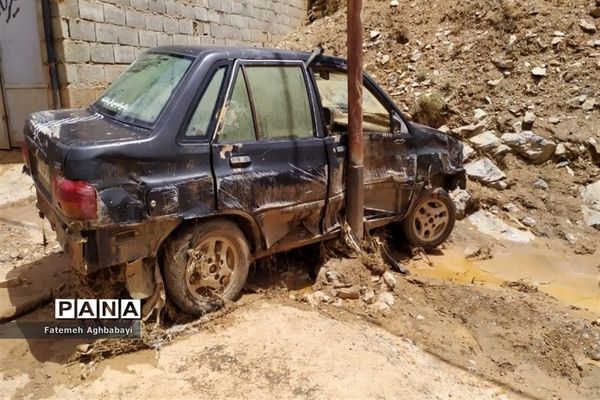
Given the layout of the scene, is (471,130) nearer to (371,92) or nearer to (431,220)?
(431,220)

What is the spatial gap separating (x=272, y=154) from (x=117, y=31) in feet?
16.0

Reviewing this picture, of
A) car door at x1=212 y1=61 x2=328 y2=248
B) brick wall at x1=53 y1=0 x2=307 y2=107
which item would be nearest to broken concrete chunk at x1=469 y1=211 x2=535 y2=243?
car door at x1=212 y1=61 x2=328 y2=248

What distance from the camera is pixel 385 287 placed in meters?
4.14

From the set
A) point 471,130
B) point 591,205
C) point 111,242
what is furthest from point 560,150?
point 111,242

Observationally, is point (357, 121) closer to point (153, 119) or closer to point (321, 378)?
point (153, 119)

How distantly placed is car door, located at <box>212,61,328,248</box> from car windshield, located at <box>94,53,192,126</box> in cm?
41

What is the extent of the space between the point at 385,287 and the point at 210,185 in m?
1.74

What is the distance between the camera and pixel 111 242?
299 cm

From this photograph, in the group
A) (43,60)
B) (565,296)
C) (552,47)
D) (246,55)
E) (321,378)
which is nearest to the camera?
(321,378)

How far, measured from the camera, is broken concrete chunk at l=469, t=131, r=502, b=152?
24.1 ft

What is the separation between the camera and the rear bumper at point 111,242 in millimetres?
2930

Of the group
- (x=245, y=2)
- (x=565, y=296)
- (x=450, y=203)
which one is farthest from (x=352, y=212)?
(x=245, y=2)

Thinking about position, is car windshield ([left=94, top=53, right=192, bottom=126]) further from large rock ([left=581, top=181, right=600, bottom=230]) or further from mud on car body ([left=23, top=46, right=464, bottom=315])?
large rock ([left=581, top=181, right=600, bottom=230])

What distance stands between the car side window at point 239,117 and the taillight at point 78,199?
948 millimetres
